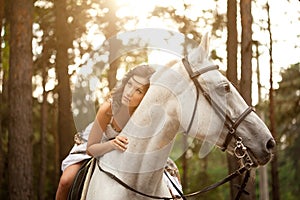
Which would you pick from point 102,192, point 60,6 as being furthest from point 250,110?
point 60,6

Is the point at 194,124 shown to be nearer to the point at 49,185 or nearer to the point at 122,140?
the point at 122,140

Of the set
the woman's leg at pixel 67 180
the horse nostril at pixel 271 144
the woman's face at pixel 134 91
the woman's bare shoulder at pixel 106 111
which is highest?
the woman's face at pixel 134 91

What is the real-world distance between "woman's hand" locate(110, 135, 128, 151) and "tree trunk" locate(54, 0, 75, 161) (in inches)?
436

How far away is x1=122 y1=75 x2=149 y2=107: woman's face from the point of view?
18.0 ft

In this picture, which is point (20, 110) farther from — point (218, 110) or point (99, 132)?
point (218, 110)

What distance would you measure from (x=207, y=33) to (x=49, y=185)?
96.5 ft

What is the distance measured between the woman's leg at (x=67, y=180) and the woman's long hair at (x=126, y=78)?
3.11ft

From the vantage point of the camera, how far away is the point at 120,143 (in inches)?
206

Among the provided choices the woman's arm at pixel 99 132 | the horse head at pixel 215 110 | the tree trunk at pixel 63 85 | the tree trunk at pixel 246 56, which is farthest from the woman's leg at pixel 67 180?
the tree trunk at pixel 63 85

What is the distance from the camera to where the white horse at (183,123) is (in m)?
5.11

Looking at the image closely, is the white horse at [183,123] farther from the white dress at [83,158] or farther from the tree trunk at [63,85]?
the tree trunk at [63,85]

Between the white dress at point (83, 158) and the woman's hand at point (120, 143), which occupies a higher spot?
the woman's hand at point (120, 143)

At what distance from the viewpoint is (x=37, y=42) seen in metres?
22.7

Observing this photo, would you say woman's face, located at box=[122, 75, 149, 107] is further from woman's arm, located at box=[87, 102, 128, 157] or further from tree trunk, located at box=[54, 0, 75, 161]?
tree trunk, located at box=[54, 0, 75, 161]
